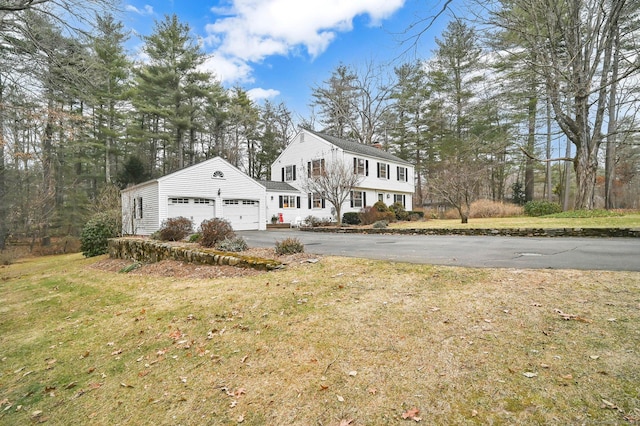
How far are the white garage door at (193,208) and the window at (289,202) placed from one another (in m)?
5.86

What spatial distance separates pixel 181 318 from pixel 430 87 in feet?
109

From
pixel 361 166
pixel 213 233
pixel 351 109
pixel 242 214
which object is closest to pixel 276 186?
pixel 242 214

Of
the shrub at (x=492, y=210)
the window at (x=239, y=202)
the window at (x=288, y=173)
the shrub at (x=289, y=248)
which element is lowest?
the shrub at (x=289, y=248)

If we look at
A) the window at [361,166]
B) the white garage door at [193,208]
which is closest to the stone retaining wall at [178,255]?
the white garage door at [193,208]

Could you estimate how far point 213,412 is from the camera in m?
2.45

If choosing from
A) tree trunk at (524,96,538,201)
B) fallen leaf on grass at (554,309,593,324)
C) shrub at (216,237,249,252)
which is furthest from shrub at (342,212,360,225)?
fallen leaf on grass at (554,309,593,324)

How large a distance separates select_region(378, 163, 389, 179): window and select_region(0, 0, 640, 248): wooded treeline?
445 centimetres

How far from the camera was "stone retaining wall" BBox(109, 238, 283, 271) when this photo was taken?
261 inches

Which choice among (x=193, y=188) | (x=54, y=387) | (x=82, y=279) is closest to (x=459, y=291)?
(x=54, y=387)

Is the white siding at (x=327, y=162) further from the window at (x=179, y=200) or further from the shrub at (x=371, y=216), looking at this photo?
the window at (x=179, y=200)

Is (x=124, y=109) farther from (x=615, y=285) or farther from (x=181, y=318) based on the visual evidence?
(x=615, y=285)

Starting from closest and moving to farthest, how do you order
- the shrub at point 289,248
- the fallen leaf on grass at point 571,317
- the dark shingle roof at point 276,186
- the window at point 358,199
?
1. the fallen leaf on grass at point 571,317
2. the shrub at point 289,248
3. the dark shingle roof at point 276,186
4. the window at point 358,199

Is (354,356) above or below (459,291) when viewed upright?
below

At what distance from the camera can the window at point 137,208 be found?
18073 mm
